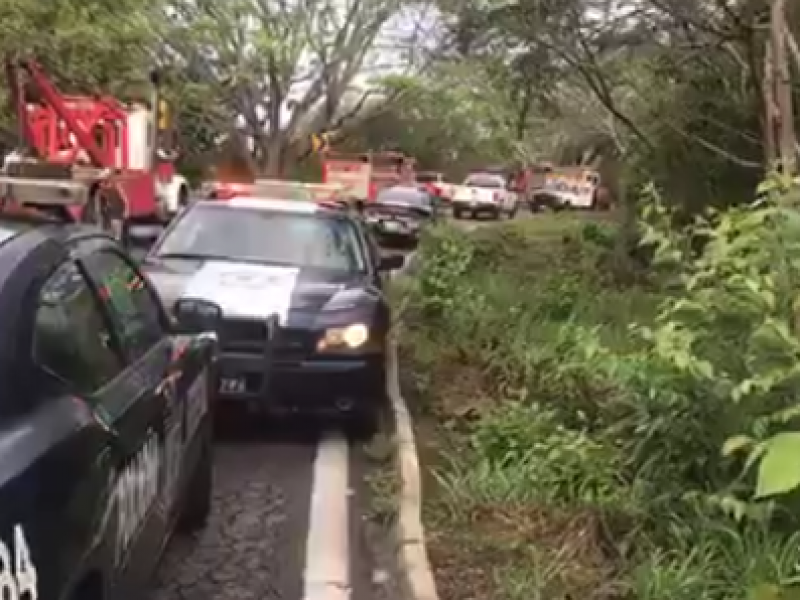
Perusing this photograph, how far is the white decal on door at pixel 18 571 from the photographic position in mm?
3131

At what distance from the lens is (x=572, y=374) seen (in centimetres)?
819

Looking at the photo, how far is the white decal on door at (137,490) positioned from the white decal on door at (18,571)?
87cm

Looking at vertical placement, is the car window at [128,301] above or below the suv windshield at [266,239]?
above

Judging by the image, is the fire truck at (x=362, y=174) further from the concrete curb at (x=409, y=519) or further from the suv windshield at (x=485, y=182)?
the concrete curb at (x=409, y=519)

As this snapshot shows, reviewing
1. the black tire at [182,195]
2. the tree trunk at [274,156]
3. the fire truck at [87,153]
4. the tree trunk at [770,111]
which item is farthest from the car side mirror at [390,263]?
the tree trunk at [274,156]

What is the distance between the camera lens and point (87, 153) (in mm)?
23250

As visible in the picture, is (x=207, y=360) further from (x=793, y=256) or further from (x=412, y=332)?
(x=412, y=332)

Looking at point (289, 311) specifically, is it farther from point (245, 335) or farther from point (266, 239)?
point (266, 239)

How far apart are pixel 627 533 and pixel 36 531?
3.08m

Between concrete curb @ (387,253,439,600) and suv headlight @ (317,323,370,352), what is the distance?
1.71 ft

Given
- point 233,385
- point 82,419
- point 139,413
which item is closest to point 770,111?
point 233,385

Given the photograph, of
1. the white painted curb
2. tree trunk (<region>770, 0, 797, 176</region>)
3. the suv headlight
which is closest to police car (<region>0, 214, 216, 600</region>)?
the white painted curb

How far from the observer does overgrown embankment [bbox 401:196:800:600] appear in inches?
198

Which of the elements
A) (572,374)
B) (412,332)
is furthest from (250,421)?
(412,332)
